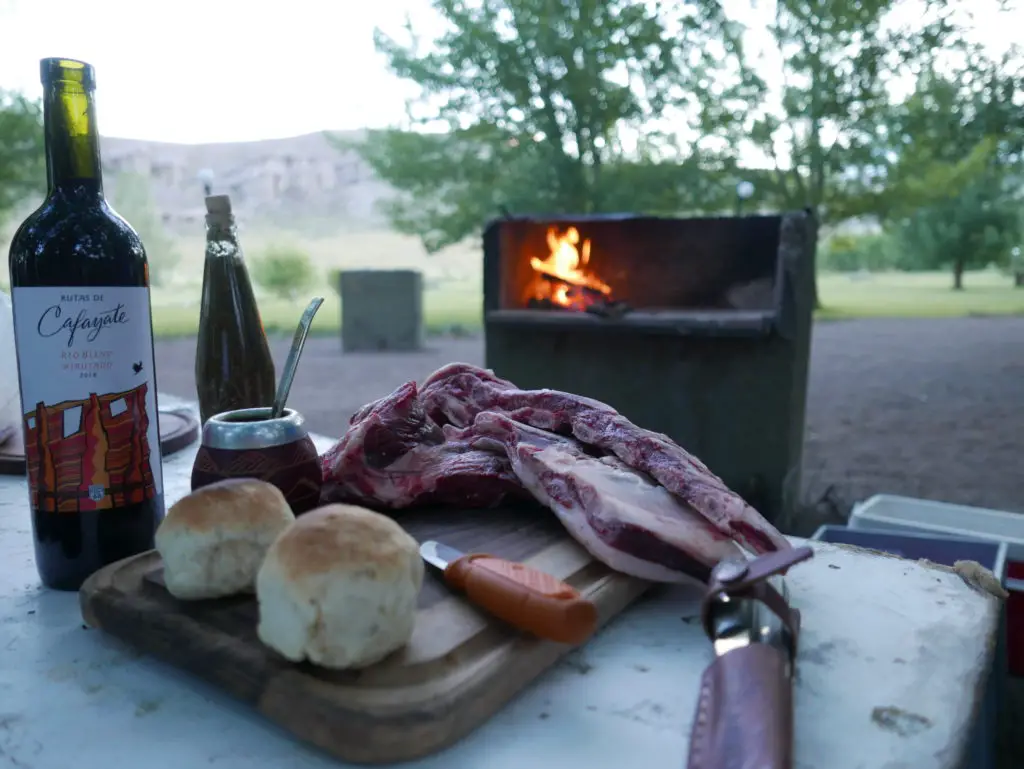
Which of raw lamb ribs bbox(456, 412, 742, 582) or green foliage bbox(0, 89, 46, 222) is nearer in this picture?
raw lamb ribs bbox(456, 412, 742, 582)

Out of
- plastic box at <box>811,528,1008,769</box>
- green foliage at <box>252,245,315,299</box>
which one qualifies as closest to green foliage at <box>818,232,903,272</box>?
green foliage at <box>252,245,315,299</box>

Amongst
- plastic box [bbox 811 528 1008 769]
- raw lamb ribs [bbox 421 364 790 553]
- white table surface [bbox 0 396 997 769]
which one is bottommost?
plastic box [bbox 811 528 1008 769]

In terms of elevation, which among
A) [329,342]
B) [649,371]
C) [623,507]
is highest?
[623,507]

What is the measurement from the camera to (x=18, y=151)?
9.40 m

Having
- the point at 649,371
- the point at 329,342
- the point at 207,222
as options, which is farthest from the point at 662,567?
the point at 329,342

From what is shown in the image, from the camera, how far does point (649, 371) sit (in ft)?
11.9

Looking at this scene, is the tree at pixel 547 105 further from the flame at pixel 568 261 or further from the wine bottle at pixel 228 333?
→ the wine bottle at pixel 228 333

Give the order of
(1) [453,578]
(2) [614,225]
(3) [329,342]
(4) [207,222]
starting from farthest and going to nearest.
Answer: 1. (3) [329,342]
2. (2) [614,225]
3. (4) [207,222]
4. (1) [453,578]

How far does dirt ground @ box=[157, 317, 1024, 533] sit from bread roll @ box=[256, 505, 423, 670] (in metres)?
3.35

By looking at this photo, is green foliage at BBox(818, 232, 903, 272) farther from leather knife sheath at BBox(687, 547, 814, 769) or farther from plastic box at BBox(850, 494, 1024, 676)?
leather knife sheath at BBox(687, 547, 814, 769)

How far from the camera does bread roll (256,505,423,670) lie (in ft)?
2.19

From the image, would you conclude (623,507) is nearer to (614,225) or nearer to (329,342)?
(614,225)

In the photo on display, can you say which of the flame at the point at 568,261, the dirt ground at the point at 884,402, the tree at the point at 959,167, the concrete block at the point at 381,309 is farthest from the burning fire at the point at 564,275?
the concrete block at the point at 381,309

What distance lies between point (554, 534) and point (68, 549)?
670 mm
